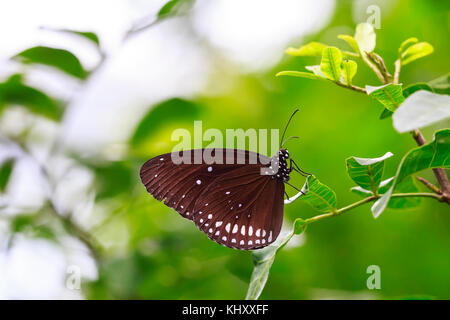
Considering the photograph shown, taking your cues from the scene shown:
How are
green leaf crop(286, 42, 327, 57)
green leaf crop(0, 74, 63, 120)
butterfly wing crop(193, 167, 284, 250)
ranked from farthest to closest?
1. green leaf crop(0, 74, 63, 120)
2. butterfly wing crop(193, 167, 284, 250)
3. green leaf crop(286, 42, 327, 57)

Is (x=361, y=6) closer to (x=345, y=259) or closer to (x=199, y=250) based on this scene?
(x=345, y=259)

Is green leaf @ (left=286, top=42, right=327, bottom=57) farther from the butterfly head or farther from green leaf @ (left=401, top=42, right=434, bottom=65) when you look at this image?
the butterfly head

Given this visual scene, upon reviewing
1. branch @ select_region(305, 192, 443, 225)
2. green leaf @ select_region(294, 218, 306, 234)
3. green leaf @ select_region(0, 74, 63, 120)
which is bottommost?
green leaf @ select_region(294, 218, 306, 234)

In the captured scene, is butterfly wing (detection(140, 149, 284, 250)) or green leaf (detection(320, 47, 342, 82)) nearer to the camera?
green leaf (detection(320, 47, 342, 82))

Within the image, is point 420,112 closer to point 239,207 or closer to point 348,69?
point 348,69

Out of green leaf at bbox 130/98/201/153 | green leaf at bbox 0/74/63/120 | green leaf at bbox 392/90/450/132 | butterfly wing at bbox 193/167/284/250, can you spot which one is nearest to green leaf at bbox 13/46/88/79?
green leaf at bbox 0/74/63/120

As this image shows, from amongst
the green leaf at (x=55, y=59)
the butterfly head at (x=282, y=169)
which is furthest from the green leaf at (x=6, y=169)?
the butterfly head at (x=282, y=169)

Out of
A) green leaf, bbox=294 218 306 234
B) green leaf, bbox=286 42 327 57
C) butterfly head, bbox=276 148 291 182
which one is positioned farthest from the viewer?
butterfly head, bbox=276 148 291 182

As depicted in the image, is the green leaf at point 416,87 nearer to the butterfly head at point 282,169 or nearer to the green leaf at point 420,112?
the green leaf at point 420,112
